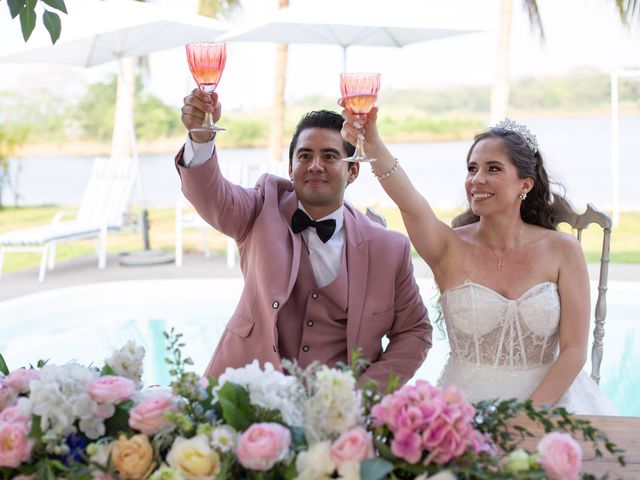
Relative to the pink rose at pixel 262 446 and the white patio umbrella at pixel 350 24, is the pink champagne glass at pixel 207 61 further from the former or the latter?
the white patio umbrella at pixel 350 24

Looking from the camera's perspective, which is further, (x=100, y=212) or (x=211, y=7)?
(x=211, y=7)

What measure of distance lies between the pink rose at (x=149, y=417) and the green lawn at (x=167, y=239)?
330 inches

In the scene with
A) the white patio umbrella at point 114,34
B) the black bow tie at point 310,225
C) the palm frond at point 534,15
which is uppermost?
the palm frond at point 534,15

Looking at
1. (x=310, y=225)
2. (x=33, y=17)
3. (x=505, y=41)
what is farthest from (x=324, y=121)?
(x=505, y=41)

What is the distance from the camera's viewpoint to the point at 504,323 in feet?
Result: 8.94

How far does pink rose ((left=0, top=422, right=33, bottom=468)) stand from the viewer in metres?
1.28

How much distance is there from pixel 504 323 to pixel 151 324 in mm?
4327

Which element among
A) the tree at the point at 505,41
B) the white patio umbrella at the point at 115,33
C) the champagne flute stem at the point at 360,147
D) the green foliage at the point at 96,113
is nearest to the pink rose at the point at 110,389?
the champagne flute stem at the point at 360,147

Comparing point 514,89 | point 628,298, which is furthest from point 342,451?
point 514,89

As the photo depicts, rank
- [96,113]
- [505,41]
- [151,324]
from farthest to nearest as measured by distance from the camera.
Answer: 1. [96,113]
2. [505,41]
3. [151,324]

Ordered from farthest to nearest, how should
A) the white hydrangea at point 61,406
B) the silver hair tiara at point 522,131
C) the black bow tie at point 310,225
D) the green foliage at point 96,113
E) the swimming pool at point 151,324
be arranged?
the green foliage at point 96,113 → the swimming pool at point 151,324 → the silver hair tiara at point 522,131 → the black bow tie at point 310,225 → the white hydrangea at point 61,406

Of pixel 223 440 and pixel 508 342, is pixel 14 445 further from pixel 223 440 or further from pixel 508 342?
pixel 508 342

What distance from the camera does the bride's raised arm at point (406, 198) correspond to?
2.29 meters

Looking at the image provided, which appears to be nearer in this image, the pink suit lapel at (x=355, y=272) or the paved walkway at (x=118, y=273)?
the pink suit lapel at (x=355, y=272)
